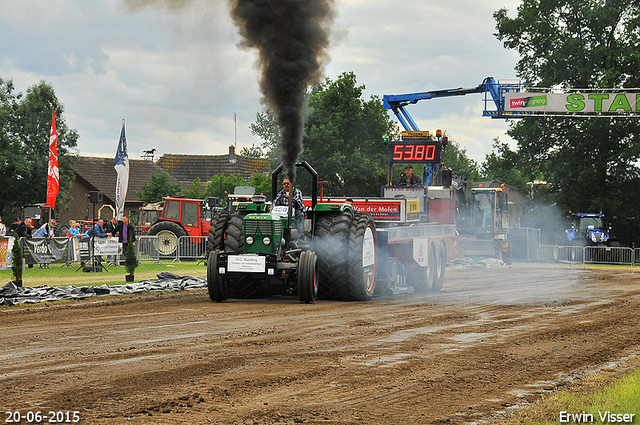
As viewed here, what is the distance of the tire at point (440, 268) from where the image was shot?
58.5ft

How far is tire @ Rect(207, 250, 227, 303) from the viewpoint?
42.4 ft

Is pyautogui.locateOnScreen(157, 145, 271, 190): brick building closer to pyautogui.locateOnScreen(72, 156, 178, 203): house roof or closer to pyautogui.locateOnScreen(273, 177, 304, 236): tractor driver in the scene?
pyautogui.locateOnScreen(72, 156, 178, 203): house roof

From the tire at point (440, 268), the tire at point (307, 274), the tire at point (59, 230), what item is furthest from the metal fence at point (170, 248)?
the tire at point (307, 274)

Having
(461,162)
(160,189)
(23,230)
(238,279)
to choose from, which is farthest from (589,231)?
(461,162)

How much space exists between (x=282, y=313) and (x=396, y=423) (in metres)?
6.28

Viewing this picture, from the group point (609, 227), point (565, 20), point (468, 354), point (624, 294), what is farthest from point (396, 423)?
point (565, 20)

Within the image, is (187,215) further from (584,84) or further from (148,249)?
(584,84)

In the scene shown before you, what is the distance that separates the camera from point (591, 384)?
6.77 m

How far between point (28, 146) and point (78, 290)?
3362 cm

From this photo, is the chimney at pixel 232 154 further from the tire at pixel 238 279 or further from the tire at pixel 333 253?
the tire at pixel 333 253

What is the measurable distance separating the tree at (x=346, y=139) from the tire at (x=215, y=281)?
31235 millimetres

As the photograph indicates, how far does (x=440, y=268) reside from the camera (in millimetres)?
18406

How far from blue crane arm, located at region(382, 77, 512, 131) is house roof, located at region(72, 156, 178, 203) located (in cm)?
3056

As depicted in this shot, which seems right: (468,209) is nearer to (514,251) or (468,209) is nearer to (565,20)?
(514,251)
